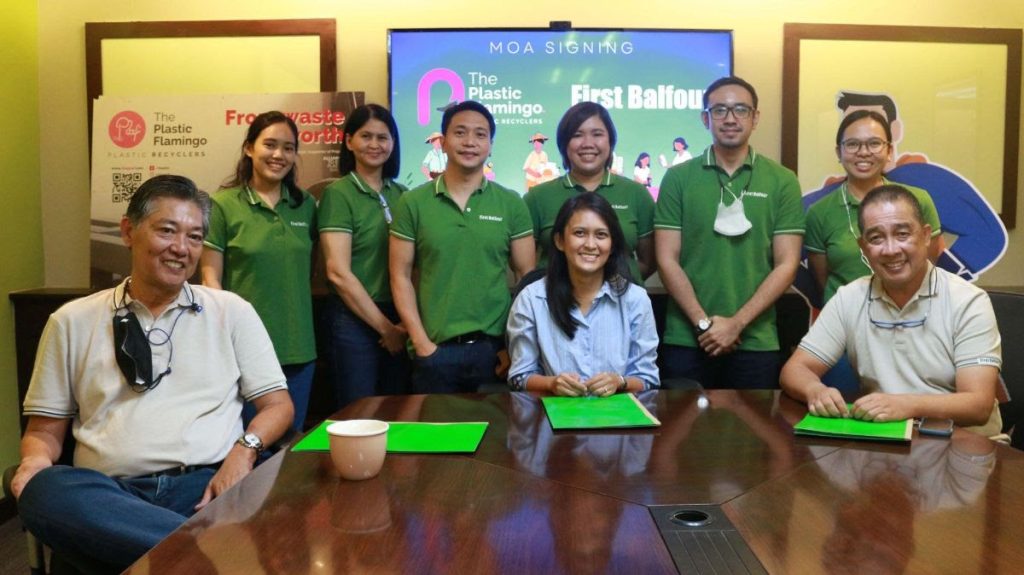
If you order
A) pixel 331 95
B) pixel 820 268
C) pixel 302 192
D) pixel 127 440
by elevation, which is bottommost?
pixel 127 440

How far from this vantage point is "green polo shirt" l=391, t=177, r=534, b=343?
2.59 m

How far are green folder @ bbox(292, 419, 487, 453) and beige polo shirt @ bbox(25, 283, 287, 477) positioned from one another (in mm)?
274

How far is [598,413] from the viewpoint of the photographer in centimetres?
173

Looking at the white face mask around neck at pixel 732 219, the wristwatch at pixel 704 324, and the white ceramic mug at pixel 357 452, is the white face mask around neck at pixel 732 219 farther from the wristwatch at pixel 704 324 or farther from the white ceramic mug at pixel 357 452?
the white ceramic mug at pixel 357 452

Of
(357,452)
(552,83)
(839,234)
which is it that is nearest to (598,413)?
(357,452)

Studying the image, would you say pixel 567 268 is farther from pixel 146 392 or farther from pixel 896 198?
pixel 146 392

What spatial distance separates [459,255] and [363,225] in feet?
1.53

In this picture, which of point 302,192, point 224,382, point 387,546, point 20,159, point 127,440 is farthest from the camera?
point 20,159

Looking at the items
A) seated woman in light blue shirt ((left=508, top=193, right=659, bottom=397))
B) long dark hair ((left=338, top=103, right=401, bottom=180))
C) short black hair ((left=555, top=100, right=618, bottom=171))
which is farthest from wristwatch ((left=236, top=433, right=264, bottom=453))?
short black hair ((left=555, top=100, right=618, bottom=171))

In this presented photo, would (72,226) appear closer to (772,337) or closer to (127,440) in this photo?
(127,440)

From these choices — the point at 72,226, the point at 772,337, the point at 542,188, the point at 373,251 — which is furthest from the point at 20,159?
the point at 772,337

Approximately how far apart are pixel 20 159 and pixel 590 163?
99.5 inches

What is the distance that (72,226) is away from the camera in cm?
362

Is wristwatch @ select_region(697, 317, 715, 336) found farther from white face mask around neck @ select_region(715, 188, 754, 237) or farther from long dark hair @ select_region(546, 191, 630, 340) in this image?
long dark hair @ select_region(546, 191, 630, 340)
